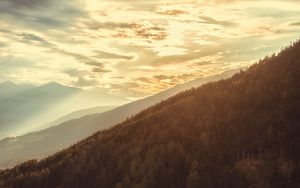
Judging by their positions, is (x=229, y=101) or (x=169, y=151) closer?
(x=169, y=151)

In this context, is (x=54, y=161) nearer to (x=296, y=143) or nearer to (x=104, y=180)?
(x=104, y=180)

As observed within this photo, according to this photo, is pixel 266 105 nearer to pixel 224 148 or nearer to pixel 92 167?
pixel 224 148

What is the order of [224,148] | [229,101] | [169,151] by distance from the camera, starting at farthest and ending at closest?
1. [229,101]
2. [169,151]
3. [224,148]

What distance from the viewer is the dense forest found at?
3741 cm

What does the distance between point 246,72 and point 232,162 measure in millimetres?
34243

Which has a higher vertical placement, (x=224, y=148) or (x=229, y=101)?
(x=229, y=101)

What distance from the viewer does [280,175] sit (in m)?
34.5

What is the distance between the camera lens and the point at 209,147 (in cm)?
4419

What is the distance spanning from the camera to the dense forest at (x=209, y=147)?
123 ft

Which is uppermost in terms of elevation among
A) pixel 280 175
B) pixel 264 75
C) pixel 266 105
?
pixel 264 75

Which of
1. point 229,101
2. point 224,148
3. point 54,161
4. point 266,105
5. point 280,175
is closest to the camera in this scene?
point 280,175

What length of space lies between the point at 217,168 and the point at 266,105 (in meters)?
14.3

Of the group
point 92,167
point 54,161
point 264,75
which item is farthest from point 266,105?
point 54,161

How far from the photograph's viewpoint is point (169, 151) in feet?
152
